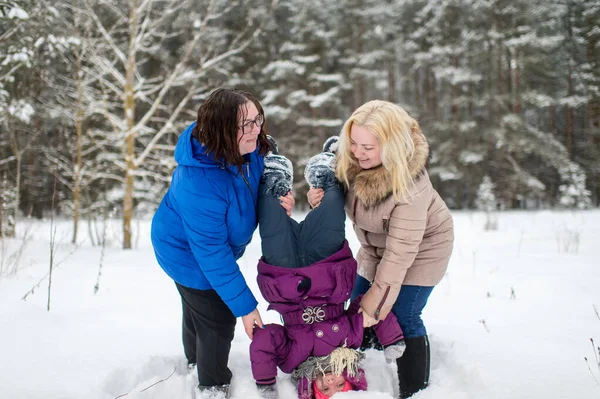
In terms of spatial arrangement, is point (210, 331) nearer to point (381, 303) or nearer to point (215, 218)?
point (215, 218)

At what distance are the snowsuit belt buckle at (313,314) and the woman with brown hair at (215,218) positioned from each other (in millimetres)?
276

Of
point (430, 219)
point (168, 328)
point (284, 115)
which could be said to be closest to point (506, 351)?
point (430, 219)

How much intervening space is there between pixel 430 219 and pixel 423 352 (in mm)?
804

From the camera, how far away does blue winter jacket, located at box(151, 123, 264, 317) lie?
2.04m

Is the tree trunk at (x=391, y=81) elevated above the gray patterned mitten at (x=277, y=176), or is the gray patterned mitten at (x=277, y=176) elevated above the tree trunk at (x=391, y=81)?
the tree trunk at (x=391, y=81)

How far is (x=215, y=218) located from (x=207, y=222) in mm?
46

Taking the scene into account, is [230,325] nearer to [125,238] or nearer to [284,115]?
[125,238]

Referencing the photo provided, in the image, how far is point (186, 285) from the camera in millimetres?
2260

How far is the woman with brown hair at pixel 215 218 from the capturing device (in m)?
2.03

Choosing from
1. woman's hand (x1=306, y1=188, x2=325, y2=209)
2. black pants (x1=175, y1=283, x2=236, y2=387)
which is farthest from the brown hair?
black pants (x1=175, y1=283, x2=236, y2=387)

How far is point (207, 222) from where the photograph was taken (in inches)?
79.8

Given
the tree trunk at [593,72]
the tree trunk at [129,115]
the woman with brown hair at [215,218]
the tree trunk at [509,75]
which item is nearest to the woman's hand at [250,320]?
the woman with brown hair at [215,218]

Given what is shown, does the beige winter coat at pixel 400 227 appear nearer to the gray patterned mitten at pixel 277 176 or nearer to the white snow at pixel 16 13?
the gray patterned mitten at pixel 277 176

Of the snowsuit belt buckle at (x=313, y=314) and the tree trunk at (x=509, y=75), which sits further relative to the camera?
the tree trunk at (x=509, y=75)
